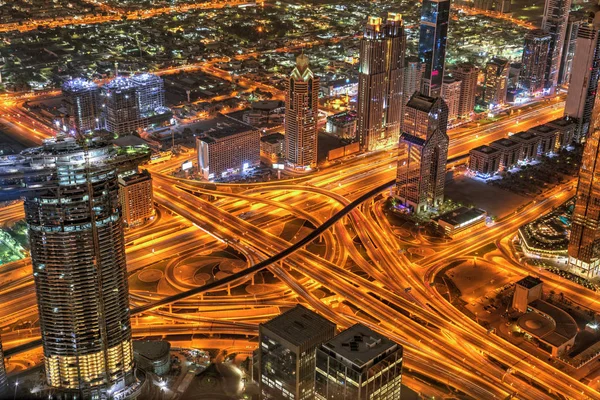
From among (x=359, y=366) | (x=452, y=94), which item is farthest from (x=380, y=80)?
(x=359, y=366)

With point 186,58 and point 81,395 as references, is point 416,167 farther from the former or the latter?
point 186,58

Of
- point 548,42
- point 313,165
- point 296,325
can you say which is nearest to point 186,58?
point 313,165

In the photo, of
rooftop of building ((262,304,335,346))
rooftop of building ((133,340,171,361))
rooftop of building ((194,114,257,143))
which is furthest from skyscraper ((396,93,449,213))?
rooftop of building ((133,340,171,361))

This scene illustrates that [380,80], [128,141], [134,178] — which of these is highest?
[380,80]

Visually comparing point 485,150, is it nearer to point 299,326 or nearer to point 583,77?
point 583,77

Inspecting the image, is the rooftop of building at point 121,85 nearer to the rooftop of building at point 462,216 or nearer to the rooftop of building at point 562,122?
the rooftop of building at point 462,216

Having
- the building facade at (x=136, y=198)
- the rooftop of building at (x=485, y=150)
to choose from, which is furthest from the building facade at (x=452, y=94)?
the building facade at (x=136, y=198)
